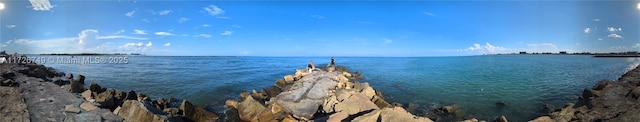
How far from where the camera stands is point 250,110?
12172 millimetres

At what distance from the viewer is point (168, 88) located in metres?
22.4

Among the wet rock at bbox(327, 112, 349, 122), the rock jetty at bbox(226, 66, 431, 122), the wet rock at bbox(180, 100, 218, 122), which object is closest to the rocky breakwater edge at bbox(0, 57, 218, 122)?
the wet rock at bbox(180, 100, 218, 122)

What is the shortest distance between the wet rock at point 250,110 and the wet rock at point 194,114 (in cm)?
131

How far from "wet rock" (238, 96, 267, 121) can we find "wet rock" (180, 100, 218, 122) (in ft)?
4.30

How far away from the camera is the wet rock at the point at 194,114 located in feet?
39.4

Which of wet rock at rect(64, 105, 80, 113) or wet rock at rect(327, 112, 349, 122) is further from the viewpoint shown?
wet rock at rect(64, 105, 80, 113)

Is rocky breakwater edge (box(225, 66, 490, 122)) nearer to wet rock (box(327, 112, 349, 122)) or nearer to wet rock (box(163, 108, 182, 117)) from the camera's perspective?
wet rock (box(327, 112, 349, 122))

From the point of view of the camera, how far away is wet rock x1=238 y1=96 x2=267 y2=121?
11998 millimetres

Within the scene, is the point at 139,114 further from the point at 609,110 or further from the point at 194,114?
the point at 609,110

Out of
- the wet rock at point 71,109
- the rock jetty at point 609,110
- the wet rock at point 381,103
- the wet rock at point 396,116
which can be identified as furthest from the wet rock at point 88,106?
the rock jetty at point 609,110

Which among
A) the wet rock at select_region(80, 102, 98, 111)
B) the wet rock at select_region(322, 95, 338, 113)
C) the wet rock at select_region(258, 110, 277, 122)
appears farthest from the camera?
the wet rock at select_region(322, 95, 338, 113)

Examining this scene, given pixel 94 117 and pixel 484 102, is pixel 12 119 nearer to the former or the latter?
pixel 94 117

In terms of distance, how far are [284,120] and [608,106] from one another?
12.8 metres

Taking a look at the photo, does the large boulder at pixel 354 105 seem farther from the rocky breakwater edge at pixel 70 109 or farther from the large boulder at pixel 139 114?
the large boulder at pixel 139 114
